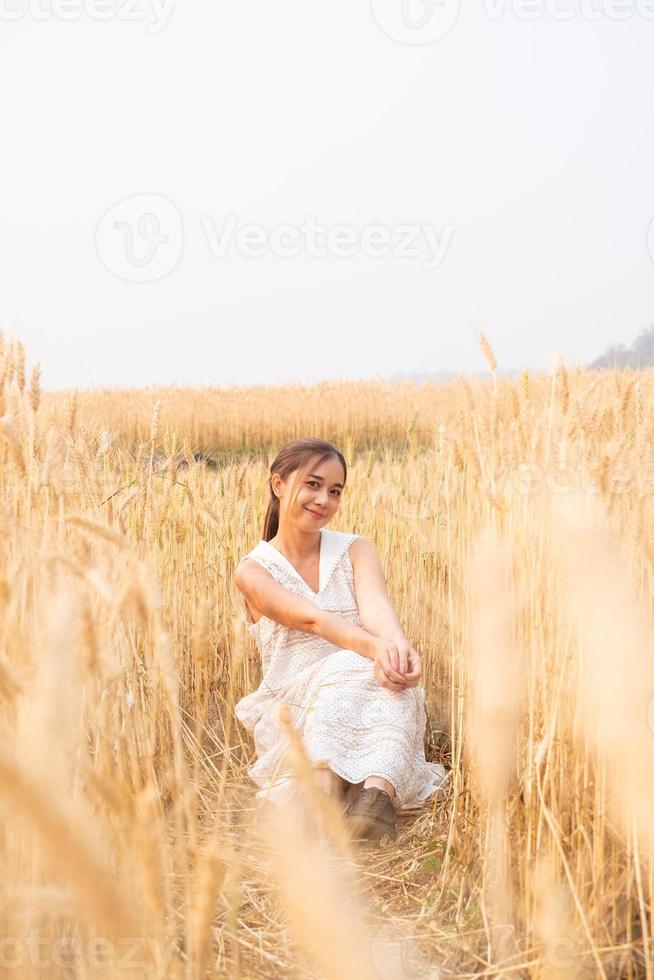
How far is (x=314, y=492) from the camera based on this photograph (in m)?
2.25

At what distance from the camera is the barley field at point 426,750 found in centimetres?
50

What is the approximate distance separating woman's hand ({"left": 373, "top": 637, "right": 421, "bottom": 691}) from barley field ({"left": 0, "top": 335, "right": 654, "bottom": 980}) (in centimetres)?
20

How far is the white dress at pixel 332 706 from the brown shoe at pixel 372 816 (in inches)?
1.9

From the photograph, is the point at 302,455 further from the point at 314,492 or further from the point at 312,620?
the point at 312,620

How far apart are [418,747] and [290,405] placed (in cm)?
1093

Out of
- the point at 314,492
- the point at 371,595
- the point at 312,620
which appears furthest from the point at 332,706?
the point at 314,492

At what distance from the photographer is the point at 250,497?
10.5ft

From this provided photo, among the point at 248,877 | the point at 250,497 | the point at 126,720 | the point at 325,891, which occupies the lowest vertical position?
the point at 248,877

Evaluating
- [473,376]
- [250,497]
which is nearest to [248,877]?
[473,376]

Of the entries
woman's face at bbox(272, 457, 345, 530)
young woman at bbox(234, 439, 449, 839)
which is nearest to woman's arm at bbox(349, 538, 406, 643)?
young woman at bbox(234, 439, 449, 839)

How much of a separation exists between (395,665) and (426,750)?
0.63m

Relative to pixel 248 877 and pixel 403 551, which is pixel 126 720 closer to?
pixel 248 877

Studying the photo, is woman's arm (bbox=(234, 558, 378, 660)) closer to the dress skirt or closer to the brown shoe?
the dress skirt

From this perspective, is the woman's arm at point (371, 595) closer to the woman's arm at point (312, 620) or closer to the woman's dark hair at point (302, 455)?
the woman's arm at point (312, 620)
